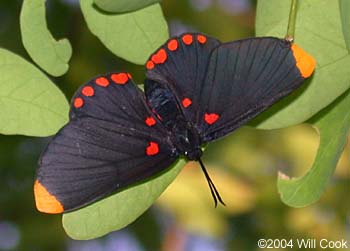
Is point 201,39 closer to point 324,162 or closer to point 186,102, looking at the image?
point 186,102

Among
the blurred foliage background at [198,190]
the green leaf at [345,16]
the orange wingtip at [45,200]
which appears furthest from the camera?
the blurred foliage background at [198,190]

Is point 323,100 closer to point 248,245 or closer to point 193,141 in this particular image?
point 193,141

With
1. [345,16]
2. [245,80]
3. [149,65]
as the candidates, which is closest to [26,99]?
[149,65]

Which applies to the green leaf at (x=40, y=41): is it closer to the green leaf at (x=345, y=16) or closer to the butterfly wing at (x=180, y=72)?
the butterfly wing at (x=180, y=72)

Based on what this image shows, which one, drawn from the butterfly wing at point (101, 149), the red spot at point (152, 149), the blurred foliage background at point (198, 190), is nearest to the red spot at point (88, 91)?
the butterfly wing at point (101, 149)

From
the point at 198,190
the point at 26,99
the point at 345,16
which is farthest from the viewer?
the point at 198,190

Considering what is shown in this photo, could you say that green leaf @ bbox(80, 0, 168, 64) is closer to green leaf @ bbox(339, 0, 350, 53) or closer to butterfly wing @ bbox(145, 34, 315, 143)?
butterfly wing @ bbox(145, 34, 315, 143)

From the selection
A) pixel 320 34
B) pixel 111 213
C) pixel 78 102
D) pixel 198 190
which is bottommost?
pixel 198 190
